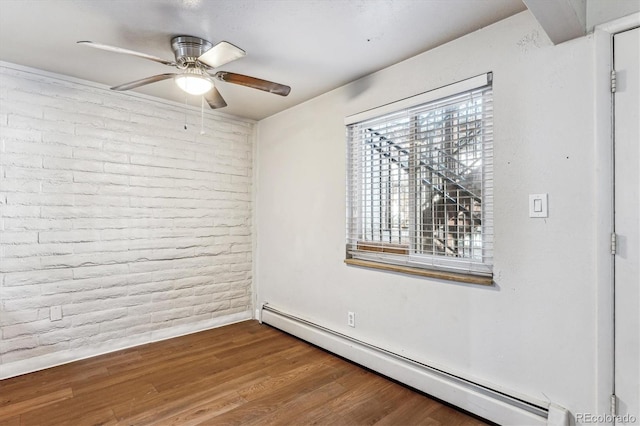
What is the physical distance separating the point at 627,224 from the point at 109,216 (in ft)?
11.4

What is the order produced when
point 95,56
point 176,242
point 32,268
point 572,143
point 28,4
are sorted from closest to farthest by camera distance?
1. point 572,143
2. point 28,4
3. point 95,56
4. point 32,268
5. point 176,242

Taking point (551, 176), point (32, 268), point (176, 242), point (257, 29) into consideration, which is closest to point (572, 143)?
point (551, 176)

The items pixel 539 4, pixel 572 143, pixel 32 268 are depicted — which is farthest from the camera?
pixel 32 268

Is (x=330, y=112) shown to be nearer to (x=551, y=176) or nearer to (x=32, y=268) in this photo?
(x=551, y=176)

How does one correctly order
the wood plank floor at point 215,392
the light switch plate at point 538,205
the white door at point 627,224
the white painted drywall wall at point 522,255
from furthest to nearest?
the wood plank floor at point 215,392 < the light switch plate at point 538,205 < the white painted drywall wall at point 522,255 < the white door at point 627,224

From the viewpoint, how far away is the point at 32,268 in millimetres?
2523

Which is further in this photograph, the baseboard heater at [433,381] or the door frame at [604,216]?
the baseboard heater at [433,381]

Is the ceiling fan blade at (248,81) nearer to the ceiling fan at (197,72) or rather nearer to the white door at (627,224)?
the ceiling fan at (197,72)

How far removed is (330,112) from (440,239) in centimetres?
147

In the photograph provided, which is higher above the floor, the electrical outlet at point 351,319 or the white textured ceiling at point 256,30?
the white textured ceiling at point 256,30

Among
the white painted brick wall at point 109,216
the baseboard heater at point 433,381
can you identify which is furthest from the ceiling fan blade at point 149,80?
the baseboard heater at point 433,381

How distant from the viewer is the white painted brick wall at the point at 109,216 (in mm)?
2480

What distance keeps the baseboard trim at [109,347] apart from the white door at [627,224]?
3170 mm

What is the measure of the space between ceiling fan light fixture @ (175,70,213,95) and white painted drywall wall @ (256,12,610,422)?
3.83ft
